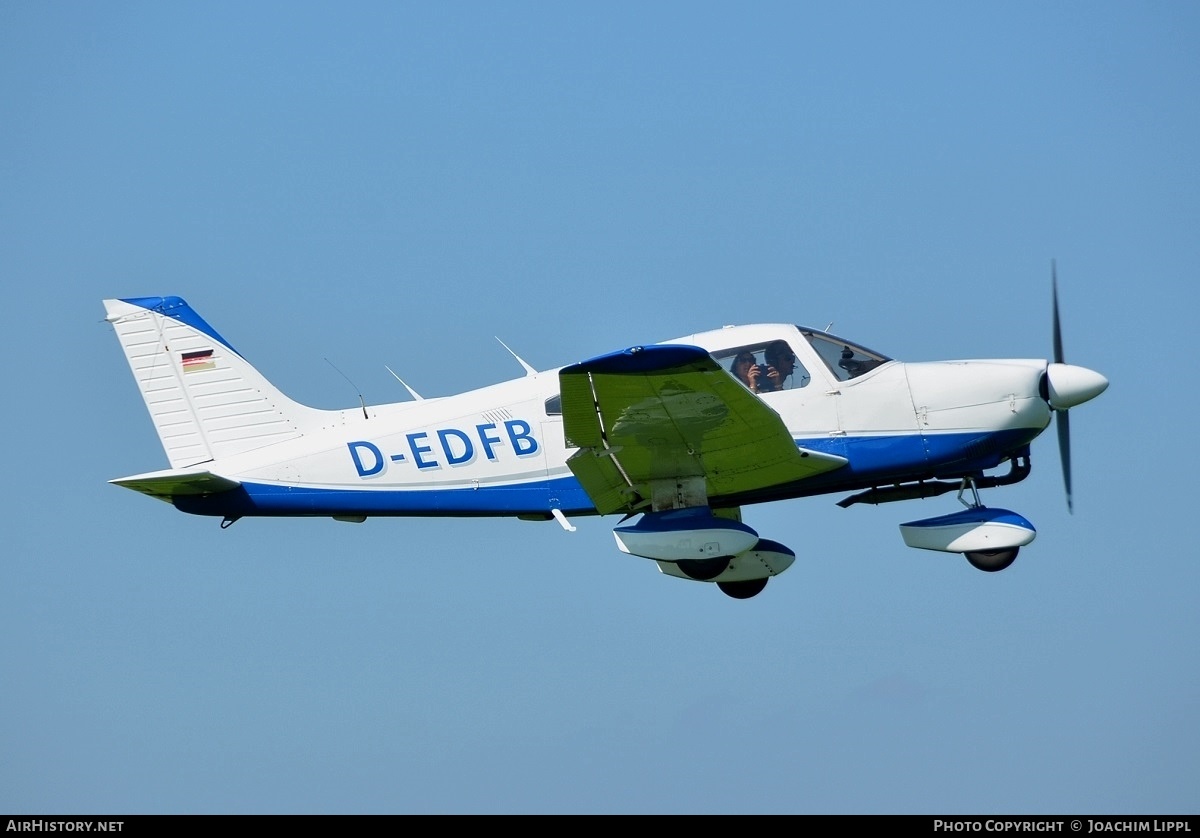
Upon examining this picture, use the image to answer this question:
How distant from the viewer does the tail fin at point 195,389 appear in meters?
12.9

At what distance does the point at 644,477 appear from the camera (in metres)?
12.0

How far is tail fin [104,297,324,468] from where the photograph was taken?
42.4 ft

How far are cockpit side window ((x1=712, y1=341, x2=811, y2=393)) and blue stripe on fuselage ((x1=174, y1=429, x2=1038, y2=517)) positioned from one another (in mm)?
542

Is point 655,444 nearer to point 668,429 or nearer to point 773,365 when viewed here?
point 668,429

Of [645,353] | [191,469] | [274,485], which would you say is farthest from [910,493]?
[191,469]

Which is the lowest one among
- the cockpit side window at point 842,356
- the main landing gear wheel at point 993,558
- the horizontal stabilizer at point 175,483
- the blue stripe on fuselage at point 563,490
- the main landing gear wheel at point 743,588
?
the main landing gear wheel at point 743,588

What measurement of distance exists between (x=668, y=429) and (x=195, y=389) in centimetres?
472

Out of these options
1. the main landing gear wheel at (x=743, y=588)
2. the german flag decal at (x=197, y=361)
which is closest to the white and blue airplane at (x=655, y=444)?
the german flag decal at (x=197, y=361)

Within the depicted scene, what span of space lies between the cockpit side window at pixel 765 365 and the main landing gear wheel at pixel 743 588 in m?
2.41

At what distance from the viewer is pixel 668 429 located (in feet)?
36.7

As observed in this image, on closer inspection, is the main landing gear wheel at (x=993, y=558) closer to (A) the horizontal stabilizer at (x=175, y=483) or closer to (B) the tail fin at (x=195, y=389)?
(B) the tail fin at (x=195, y=389)
